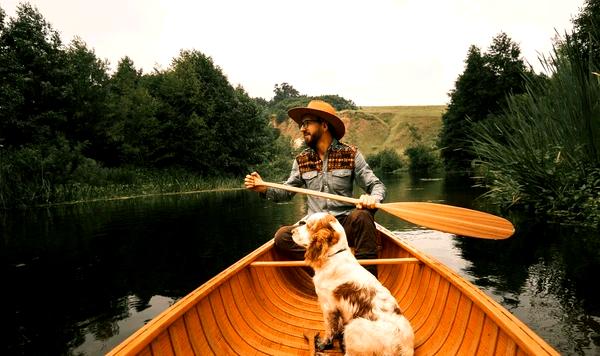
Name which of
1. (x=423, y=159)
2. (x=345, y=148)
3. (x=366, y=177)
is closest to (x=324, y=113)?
(x=345, y=148)

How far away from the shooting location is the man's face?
4.14 meters

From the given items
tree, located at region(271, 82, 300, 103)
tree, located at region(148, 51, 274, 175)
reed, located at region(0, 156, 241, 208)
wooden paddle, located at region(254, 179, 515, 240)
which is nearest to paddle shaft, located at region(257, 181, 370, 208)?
wooden paddle, located at region(254, 179, 515, 240)

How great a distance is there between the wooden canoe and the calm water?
173cm

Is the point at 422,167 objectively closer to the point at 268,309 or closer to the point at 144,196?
the point at 144,196

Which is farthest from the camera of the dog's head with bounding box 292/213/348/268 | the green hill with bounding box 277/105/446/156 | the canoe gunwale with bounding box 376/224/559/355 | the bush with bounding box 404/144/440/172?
the green hill with bounding box 277/105/446/156

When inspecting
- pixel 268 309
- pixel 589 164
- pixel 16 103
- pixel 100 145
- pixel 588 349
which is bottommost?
pixel 588 349

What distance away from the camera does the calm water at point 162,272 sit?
483cm

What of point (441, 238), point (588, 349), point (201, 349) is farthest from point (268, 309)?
point (441, 238)

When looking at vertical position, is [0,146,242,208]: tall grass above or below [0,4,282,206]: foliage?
below

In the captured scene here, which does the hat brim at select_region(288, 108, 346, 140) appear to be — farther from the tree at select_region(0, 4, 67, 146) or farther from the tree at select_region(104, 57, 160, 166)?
the tree at select_region(104, 57, 160, 166)

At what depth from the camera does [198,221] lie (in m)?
14.4

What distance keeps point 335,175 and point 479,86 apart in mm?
42714

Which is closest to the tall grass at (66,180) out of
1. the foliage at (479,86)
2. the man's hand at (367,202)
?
the man's hand at (367,202)

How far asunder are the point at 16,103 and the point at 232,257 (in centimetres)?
2442
